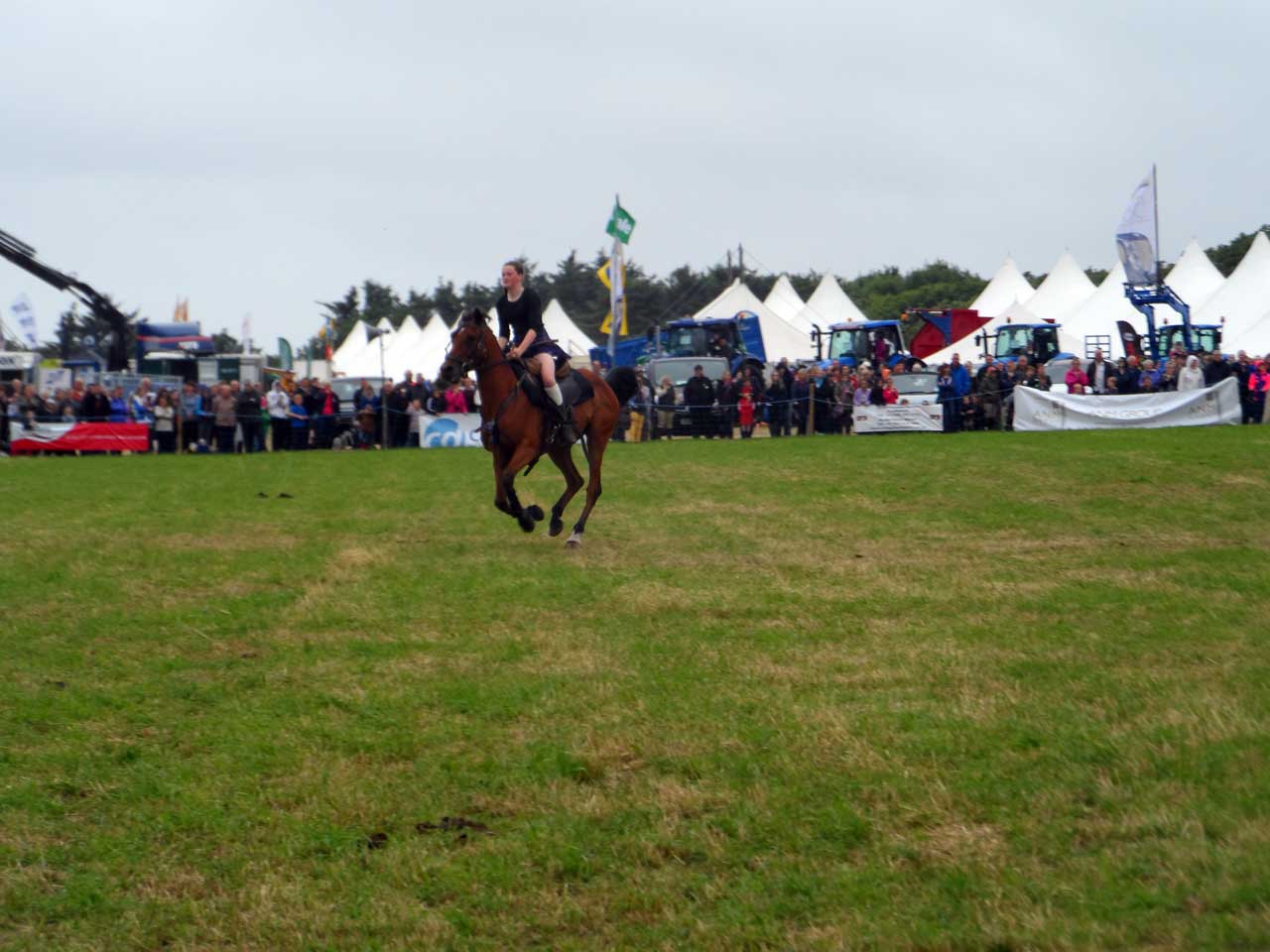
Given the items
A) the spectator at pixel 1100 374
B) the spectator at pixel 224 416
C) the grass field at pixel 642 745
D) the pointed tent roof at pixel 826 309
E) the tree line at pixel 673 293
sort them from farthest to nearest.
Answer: the tree line at pixel 673 293 → the pointed tent roof at pixel 826 309 → the spectator at pixel 1100 374 → the spectator at pixel 224 416 → the grass field at pixel 642 745

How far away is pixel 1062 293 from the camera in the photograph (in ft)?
191

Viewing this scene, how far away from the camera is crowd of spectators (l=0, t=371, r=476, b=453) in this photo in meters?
33.2

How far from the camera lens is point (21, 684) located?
752 cm

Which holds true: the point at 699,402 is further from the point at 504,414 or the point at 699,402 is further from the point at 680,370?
the point at 504,414

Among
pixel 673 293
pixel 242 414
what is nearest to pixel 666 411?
pixel 242 414

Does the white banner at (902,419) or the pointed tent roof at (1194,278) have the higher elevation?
the pointed tent roof at (1194,278)

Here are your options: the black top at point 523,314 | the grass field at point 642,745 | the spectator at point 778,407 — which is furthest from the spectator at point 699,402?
the grass field at point 642,745

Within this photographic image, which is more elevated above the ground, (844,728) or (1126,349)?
(1126,349)

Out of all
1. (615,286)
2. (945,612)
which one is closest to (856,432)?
(615,286)

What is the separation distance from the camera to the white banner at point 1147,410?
101ft

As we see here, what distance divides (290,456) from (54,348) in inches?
2630

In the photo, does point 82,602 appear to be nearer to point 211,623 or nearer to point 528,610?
point 211,623

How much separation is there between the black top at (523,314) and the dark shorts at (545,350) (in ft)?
0.20

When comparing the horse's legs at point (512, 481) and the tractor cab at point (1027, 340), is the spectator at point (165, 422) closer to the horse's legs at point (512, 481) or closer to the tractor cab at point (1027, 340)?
the horse's legs at point (512, 481)
